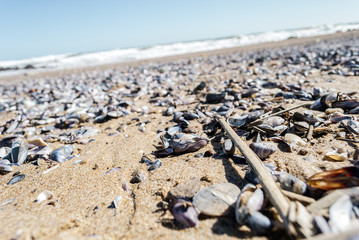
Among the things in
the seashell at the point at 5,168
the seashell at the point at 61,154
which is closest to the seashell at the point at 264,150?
the seashell at the point at 61,154

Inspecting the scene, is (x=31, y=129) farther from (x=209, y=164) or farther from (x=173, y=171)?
(x=209, y=164)

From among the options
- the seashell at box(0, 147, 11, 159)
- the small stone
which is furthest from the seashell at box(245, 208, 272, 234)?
the seashell at box(0, 147, 11, 159)

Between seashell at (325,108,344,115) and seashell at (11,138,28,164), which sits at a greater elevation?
seashell at (325,108,344,115)

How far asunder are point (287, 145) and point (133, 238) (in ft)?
5.00

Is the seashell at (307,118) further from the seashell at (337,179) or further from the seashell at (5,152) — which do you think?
the seashell at (5,152)

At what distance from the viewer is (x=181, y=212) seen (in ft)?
A: 4.18

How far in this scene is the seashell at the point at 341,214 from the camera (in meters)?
0.97

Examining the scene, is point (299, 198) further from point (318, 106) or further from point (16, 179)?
point (16, 179)

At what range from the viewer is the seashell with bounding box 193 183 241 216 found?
1.27m

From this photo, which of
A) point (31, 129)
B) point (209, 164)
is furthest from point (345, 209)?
point (31, 129)

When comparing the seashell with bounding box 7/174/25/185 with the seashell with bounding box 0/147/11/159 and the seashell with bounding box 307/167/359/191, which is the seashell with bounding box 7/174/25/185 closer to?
the seashell with bounding box 0/147/11/159

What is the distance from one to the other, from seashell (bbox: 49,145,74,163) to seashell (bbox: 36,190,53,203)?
0.63 meters

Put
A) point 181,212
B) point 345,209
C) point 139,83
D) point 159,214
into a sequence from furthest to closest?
1. point 139,83
2. point 159,214
3. point 181,212
4. point 345,209

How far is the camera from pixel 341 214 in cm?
101
